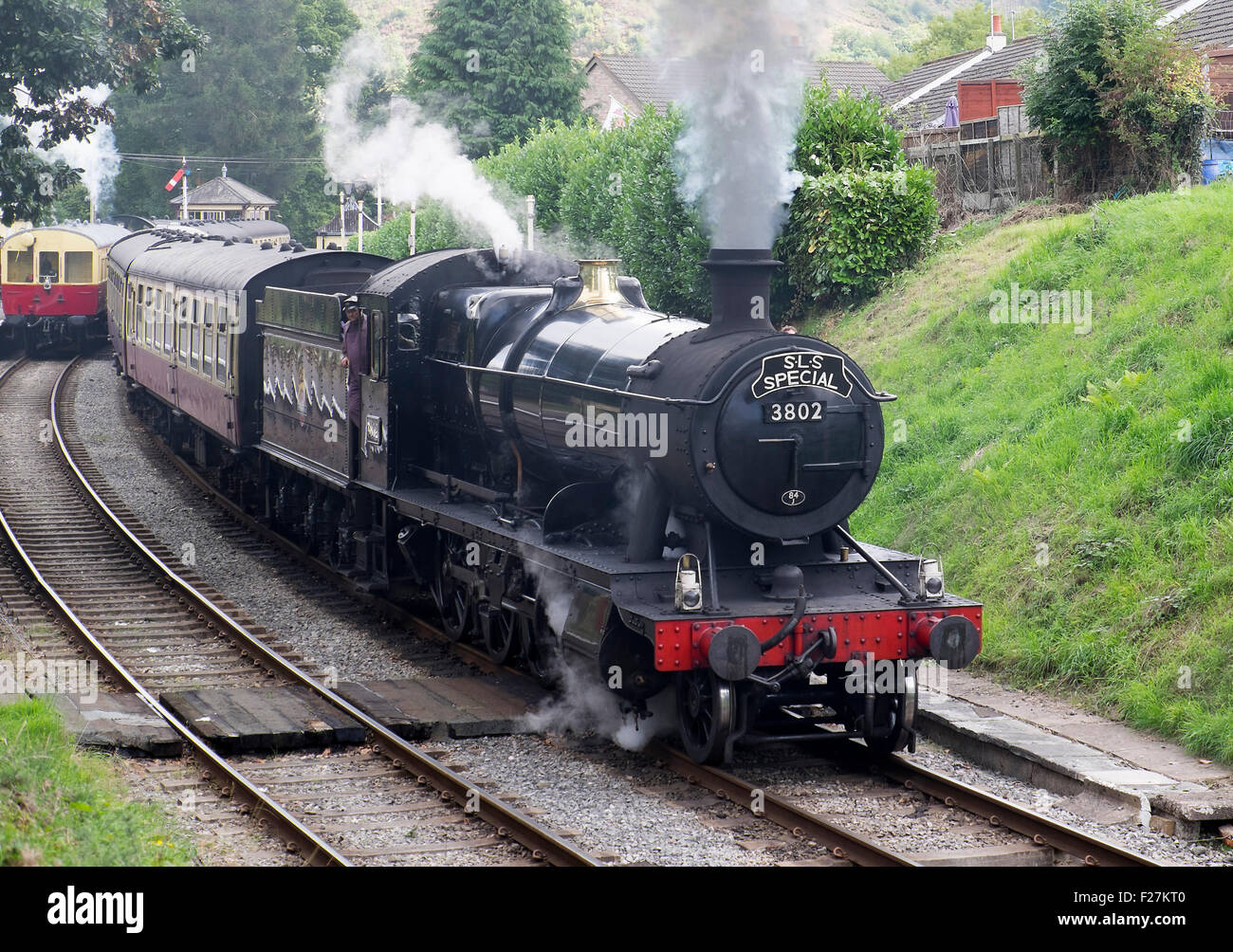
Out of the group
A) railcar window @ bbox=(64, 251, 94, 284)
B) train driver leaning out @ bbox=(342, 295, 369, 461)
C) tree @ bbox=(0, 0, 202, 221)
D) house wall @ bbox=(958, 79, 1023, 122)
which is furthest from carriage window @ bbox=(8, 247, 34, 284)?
train driver leaning out @ bbox=(342, 295, 369, 461)

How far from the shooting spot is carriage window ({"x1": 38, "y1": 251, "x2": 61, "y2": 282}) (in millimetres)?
34750

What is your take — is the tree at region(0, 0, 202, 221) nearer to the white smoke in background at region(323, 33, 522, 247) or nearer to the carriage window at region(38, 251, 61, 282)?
the white smoke in background at region(323, 33, 522, 247)

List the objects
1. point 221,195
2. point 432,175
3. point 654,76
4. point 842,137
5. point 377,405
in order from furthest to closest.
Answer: point 221,195
point 654,76
point 842,137
point 432,175
point 377,405

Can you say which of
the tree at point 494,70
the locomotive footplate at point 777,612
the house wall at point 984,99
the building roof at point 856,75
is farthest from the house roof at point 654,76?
the locomotive footplate at point 777,612

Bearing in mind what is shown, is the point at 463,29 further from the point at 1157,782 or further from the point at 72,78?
the point at 1157,782

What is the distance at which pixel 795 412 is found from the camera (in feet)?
27.8

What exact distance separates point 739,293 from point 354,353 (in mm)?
5193

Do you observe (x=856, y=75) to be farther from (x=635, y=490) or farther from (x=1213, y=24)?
(x=635, y=490)

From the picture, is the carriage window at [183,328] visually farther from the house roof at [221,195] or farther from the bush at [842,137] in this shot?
the house roof at [221,195]

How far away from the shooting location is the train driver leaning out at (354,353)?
1277cm

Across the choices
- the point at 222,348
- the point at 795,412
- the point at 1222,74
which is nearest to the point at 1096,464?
the point at 795,412

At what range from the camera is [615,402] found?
9.08 m

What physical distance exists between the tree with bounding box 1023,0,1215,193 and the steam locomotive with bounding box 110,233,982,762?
9.06 meters

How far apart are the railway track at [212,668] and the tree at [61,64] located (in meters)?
4.12
